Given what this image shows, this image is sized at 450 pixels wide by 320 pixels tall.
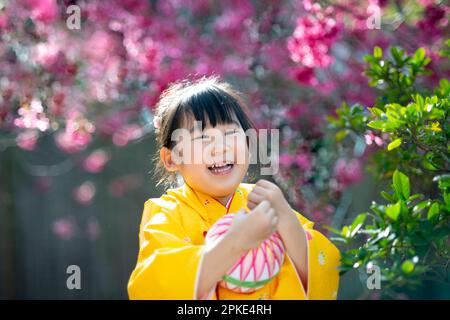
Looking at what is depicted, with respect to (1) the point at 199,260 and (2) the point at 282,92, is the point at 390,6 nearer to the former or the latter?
(2) the point at 282,92

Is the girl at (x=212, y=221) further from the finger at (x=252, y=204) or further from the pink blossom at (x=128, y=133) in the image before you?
the pink blossom at (x=128, y=133)

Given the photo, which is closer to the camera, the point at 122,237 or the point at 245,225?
the point at 245,225

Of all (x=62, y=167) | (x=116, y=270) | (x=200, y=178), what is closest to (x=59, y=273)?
(x=116, y=270)

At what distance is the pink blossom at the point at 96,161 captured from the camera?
5.38 metres

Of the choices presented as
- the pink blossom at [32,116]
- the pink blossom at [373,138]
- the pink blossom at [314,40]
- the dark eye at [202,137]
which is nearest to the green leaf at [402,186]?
the dark eye at [202,137]

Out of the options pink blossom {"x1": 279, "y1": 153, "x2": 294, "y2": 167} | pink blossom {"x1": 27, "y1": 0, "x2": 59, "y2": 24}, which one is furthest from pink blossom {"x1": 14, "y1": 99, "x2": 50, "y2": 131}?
pink blossom {"x1": 279, "y1": 153, "x2": 294, "y2": 167}

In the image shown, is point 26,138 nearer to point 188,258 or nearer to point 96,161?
point 96,161

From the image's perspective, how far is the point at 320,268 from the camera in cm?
190

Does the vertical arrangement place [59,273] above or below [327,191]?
below

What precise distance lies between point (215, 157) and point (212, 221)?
19 cm

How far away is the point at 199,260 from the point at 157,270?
13 cm

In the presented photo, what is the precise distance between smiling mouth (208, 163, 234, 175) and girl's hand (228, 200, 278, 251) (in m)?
0.25

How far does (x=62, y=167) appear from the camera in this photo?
5.54 meters

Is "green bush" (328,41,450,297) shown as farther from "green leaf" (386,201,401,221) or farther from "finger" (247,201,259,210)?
"finger" (247,201,259,210)
